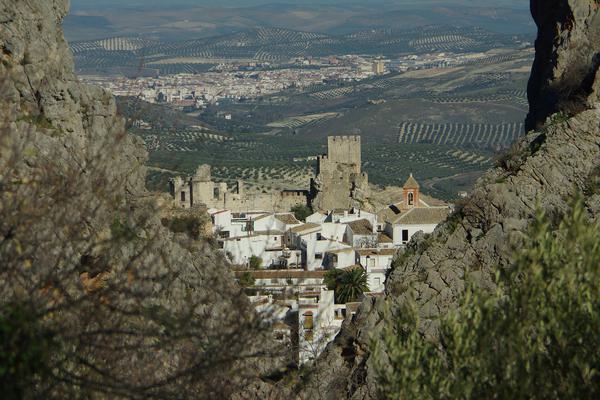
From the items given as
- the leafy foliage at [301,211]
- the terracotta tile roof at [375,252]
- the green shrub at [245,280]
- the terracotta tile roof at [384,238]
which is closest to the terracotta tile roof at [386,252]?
the terracotta tile roof at [375,252]

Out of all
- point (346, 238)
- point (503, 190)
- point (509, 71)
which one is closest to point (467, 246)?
point (503, 190)

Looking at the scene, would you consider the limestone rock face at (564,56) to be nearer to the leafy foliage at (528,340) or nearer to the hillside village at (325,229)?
the hillside village at (325,229)

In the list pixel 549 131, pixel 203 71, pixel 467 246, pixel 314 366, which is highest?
pixel 549 131

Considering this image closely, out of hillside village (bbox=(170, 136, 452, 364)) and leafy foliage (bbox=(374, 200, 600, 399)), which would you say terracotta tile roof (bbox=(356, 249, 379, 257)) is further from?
leafy foliage (bbox=(374, 200, 600, 399))

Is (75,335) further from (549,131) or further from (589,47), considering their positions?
(589,47)

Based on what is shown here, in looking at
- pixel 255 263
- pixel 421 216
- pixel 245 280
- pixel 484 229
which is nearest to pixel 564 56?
pixel 484 229
